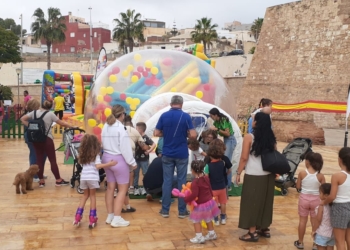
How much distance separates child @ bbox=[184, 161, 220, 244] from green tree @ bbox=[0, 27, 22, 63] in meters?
27.6

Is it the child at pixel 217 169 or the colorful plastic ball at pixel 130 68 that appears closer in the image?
the child at pixel 217 169

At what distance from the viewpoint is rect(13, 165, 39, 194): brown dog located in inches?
287

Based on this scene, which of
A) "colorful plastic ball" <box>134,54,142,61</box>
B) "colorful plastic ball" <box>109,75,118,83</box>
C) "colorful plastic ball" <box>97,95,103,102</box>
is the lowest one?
"colorful plastic ball" <box>97,95,103,102</box>

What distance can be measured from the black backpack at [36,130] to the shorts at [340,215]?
5111 mm

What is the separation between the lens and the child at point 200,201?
16.3 ft

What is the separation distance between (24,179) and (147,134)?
222 centimetres

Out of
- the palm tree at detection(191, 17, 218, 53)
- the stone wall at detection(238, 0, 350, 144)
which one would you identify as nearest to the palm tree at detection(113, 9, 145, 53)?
the palm tree at detection(191, 17, 218, 53)

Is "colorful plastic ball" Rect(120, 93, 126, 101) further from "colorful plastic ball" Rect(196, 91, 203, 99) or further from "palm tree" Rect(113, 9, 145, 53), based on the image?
"palm tree" Rect(113, 9, 145, 53)

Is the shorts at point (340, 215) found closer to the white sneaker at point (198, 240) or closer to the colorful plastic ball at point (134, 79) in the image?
the white sneaker at point (198, 240)

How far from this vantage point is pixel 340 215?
4246 mm

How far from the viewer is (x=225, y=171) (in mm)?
5691

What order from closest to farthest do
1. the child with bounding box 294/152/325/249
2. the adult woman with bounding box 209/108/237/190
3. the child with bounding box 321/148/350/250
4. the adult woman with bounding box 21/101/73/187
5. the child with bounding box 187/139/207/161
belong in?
the child with bounding box 321/148/350/250, the child with bounding box 294/152/325/249, the child with bounding box 187/139/207/161, the adult woman with bounding box 209/108/237/190, the adult woman with bounding box 21/101/73/187

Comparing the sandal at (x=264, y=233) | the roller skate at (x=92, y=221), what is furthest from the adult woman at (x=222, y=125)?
the roller skate at (x=92, y=221)

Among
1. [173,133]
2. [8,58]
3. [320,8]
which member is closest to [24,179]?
[173,133]
